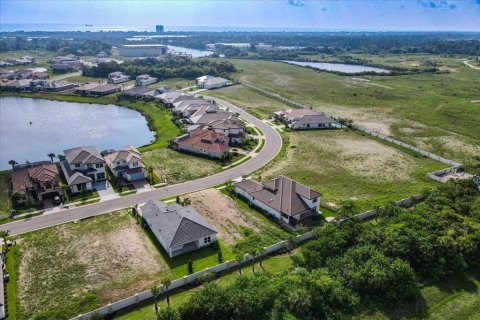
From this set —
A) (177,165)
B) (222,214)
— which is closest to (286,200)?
(222,214)

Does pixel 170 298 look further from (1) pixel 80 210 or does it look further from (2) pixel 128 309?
(1) pixel 80 210

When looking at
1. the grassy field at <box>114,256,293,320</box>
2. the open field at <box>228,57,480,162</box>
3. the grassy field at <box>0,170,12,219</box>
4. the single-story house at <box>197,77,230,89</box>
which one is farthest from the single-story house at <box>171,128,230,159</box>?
the single-story house at <box>197,77,230,89</box>

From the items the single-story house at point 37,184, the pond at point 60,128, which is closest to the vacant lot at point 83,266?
the single-story house at point 37,184

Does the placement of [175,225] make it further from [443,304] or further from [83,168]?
[443,304]

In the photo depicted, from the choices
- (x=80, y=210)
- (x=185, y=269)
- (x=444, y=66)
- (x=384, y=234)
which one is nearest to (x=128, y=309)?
(x=185, y=269)

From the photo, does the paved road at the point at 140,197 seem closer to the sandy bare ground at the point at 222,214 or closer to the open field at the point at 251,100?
the sandy bare ground at the point at 222,214

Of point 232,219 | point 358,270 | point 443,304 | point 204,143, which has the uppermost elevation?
point 204,143
